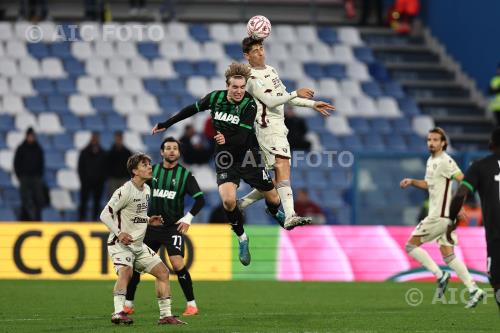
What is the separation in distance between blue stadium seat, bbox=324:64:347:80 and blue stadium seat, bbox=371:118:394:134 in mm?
1409

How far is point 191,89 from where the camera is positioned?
24.2 m

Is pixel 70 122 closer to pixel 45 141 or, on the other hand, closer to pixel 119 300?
pixel 45 141

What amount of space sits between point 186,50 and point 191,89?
1287 millimetres

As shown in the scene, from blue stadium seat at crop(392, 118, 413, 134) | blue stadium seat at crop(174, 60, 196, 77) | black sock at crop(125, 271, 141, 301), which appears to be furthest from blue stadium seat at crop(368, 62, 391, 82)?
black sock at crop(125, 271, 141, 301)

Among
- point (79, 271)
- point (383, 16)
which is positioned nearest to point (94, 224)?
→ point (79, 271)

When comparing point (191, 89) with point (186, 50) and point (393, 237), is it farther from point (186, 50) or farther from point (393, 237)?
point (393, 237)

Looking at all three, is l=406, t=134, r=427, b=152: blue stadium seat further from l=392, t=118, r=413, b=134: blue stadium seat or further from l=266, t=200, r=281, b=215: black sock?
l=266, t=200, r=281, b=215: black sock

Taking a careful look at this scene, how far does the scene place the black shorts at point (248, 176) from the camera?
12617mm

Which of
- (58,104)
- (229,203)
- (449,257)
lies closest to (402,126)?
(58,104)

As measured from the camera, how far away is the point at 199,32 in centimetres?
2552

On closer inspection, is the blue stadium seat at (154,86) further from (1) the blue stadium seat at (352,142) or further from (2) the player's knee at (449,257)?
(2) the player's knee at (449,257)

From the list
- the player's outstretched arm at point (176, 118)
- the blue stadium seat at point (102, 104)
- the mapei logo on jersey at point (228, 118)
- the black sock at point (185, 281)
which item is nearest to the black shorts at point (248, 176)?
the mapei logo on jersey at point (228, 118)

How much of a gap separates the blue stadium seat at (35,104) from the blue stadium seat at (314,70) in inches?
221

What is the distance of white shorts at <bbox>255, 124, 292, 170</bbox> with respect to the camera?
12.8m
